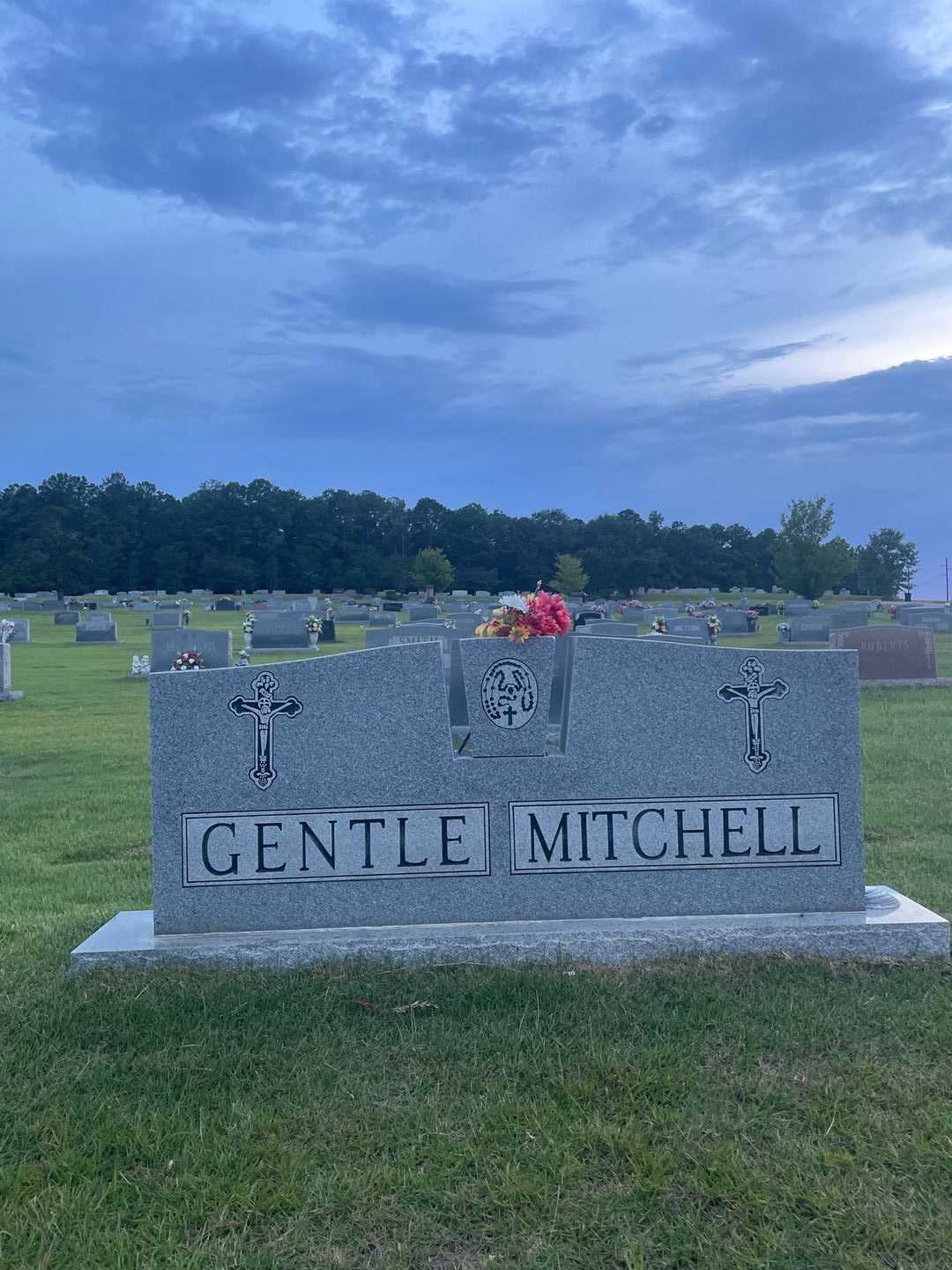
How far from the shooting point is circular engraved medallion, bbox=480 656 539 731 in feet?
15.4

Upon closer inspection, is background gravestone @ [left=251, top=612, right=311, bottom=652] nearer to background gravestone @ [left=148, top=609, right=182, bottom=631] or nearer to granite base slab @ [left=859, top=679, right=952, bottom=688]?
background gravestone @ [left=148, top=609, right=182, bottom=631]

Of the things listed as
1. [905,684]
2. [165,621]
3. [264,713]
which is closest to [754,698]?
[264,713]

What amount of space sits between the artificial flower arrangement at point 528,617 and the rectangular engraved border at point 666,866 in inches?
31.4

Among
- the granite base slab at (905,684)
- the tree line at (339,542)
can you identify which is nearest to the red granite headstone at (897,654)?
the granite base slab at (905,684)

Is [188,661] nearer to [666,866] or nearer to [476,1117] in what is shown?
[666,866]

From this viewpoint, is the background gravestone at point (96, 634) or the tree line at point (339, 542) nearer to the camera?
the background gravestone at point (96, 634)

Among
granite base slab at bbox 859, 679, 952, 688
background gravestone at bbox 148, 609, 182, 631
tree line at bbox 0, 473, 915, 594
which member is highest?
tree line at bbox 0, 473, 915, 594

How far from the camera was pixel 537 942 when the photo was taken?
4.40 metres

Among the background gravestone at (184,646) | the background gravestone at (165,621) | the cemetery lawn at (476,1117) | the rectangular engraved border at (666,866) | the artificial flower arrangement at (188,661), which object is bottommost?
the cemetery lawn at (476,1117)

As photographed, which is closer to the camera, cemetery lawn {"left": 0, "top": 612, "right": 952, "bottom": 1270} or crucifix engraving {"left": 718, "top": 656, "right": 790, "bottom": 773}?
cemetery lawn {"left": 0, "top": 612, "right": 952, "bottom": 1270}

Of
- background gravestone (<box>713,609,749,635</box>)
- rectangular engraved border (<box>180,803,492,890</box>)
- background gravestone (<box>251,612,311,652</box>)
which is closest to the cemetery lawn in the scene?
rectangular engraved border (<box>180,803,492,890</box>)

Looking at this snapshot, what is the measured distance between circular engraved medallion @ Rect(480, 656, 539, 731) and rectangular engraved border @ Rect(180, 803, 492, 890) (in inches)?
15.8

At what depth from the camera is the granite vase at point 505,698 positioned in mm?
4695

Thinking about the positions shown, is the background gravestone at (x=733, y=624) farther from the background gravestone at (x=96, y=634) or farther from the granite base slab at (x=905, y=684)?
the background gravestone at (x=96, y=634)
